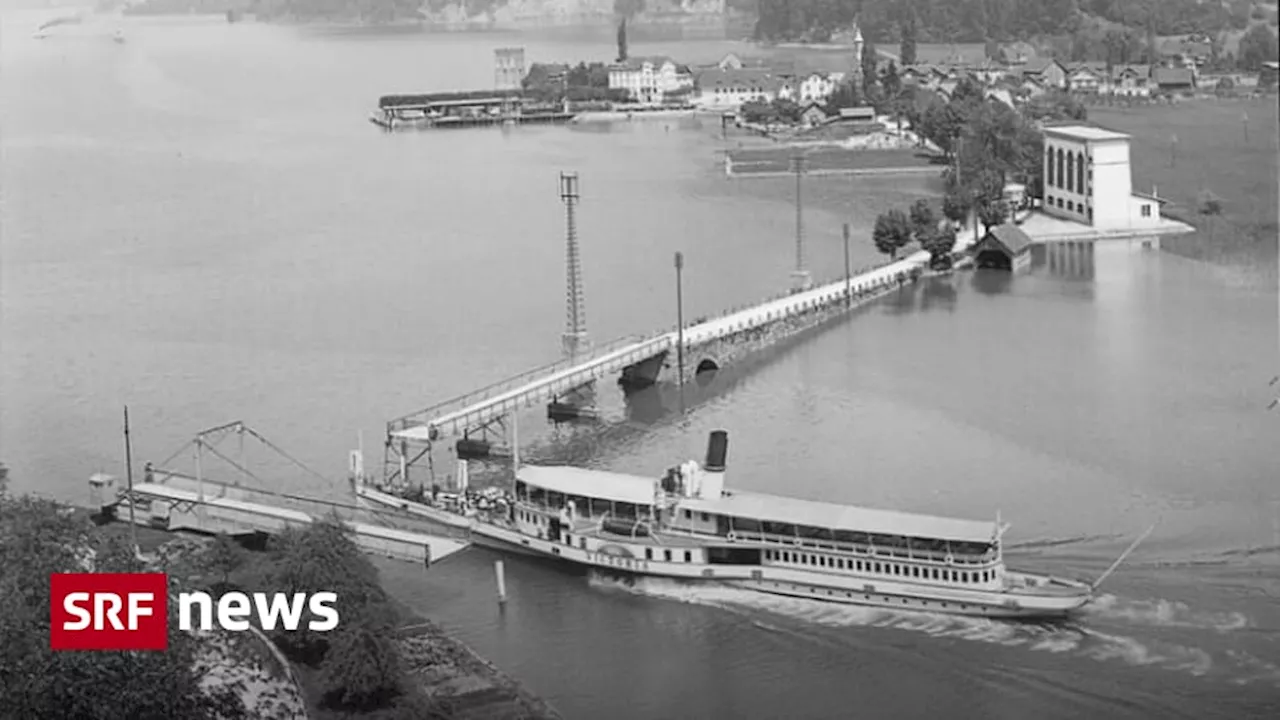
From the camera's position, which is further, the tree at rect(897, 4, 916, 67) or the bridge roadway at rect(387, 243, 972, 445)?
the tree at rect(897, 4, 916, 67)

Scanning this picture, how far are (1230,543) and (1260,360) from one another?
2009mm

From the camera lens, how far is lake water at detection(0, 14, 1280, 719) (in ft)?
13.4

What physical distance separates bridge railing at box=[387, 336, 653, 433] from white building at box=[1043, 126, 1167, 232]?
12.0 ft

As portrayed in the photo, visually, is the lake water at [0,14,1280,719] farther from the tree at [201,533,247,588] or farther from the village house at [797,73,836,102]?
the village house at [797,73,836,102]

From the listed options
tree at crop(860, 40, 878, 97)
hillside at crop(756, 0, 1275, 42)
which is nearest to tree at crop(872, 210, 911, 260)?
tree at crop(860, 40, 878, 97)

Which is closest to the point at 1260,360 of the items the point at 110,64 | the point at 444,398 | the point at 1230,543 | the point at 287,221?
the point at 1230,543

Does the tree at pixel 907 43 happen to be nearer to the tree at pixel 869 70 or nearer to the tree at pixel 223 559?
the tree at pixel 869 70

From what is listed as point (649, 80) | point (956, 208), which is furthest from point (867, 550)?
point (649, 80)

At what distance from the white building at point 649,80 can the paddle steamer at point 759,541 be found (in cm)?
1281

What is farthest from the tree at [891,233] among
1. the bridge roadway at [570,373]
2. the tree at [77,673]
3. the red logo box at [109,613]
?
the red logo box at [109,613]

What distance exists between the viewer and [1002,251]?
890cm

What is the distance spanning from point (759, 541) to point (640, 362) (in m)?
2.01

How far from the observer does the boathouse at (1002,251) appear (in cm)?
888

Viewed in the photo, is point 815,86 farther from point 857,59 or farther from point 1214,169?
point 1214,169
